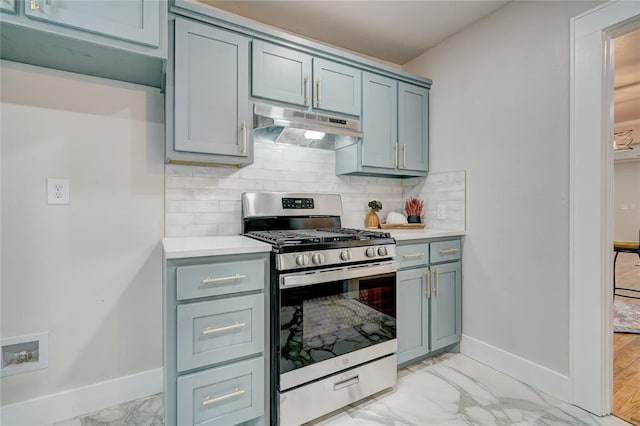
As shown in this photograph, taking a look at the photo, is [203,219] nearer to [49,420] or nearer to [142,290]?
[142,290]

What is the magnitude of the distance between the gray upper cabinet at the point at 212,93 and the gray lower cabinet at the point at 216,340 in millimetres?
705

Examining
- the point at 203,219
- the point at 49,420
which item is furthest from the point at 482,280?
the point at 49,420

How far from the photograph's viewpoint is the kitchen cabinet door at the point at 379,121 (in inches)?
91.2

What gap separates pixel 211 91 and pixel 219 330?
1289mm

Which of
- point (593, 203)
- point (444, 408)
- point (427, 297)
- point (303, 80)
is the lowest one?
point (444, 408)

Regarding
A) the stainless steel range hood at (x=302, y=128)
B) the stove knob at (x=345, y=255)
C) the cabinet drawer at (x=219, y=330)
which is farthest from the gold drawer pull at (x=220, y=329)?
the stainless steel range hood at (x=302, y=128)

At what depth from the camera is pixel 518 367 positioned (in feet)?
6.55

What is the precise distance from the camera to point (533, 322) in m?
1.93

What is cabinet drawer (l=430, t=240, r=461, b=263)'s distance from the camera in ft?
7.18

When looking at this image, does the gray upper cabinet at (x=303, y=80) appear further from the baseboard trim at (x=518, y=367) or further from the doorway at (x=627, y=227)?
the baseboard trim at (x=518, y=367)

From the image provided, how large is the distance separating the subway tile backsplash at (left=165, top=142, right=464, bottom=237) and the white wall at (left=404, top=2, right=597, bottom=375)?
0.84ft

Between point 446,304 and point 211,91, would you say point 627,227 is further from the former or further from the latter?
point 211,91

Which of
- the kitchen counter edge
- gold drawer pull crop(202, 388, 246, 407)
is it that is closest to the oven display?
the kitchen counter edge

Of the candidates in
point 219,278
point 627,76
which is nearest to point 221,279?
point 219,278
